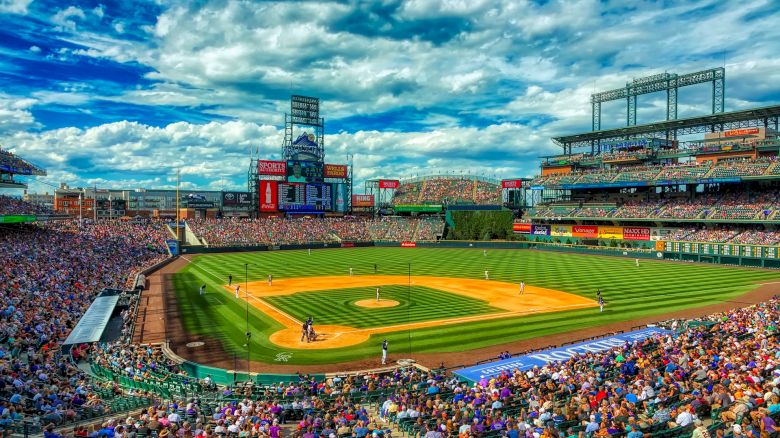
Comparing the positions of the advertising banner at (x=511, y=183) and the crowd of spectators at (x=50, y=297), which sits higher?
the advertising banner at (x=511, y=183)

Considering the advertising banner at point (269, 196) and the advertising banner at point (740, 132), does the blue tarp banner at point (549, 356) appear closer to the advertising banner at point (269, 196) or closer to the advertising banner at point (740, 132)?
the advertising banner at point (740, 132)

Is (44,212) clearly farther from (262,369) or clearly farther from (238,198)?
(262,369)

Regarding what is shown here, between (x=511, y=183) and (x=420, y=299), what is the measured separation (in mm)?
76644

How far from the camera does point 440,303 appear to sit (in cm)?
3869

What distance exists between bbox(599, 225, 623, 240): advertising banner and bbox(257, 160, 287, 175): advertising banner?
181ft

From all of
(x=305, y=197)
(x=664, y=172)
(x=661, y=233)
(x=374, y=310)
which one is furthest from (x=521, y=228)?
(x=374, y=310)

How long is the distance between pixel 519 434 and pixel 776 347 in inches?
468

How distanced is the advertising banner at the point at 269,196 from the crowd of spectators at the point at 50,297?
23.6 m

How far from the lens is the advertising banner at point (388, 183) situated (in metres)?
124

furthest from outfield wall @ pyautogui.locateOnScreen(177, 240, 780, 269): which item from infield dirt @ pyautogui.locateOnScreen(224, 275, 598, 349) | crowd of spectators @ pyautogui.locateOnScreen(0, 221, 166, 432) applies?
infield dirt @ pyautogui.locateOnScreen(224, 275, 598, 349)

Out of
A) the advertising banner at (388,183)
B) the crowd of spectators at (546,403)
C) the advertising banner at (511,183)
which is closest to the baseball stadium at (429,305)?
the crowd of spectators at (546,403)

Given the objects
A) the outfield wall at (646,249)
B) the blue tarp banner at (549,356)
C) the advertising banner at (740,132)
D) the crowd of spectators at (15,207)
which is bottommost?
the blue tarp banner at (549,356)

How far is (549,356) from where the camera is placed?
76.3ft

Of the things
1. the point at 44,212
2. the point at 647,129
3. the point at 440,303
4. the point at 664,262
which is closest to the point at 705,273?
the point at 664,262
